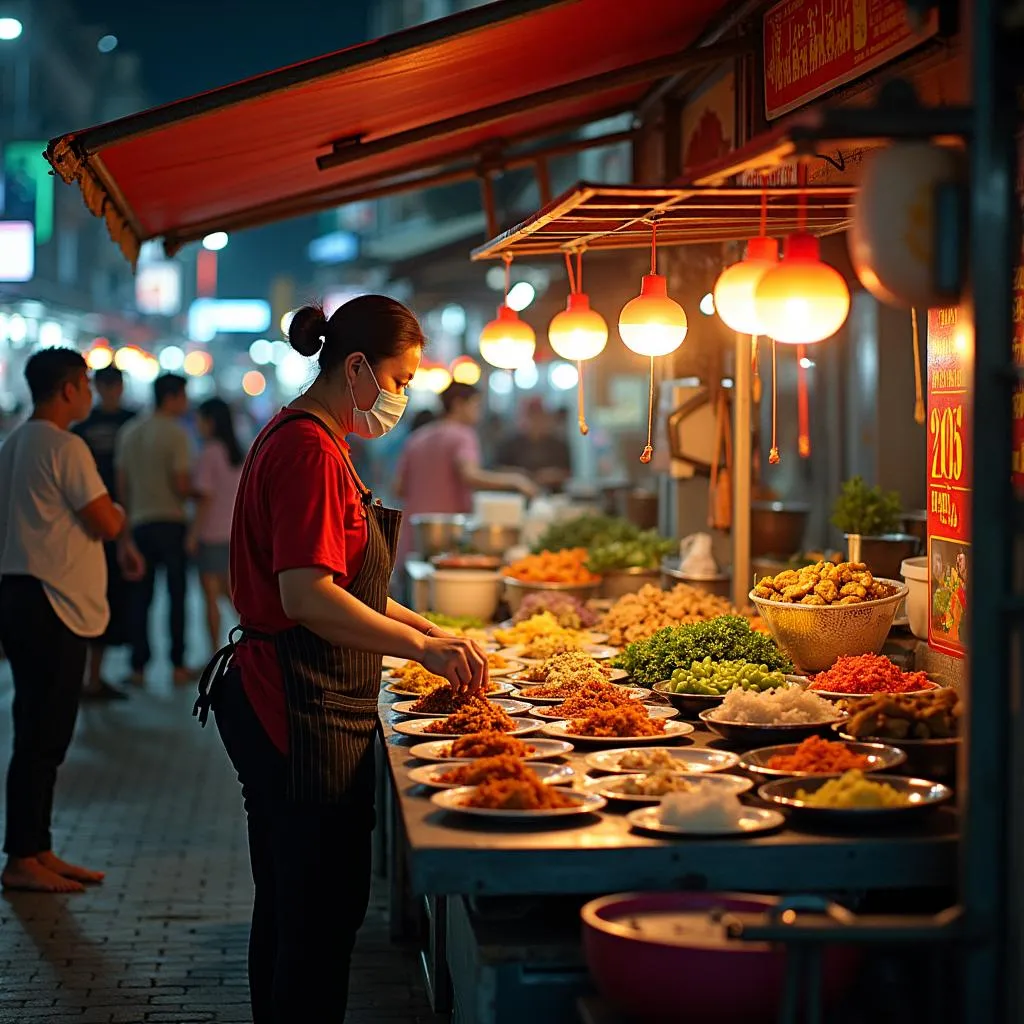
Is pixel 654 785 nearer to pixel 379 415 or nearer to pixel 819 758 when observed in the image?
pixel 819 758

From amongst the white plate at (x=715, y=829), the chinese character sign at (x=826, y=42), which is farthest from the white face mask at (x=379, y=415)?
the chinese character sign at (x=826, y=42)

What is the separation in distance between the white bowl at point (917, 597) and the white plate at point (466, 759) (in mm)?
A: 1533

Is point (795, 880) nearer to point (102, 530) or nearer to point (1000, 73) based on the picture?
point (1000, 73)

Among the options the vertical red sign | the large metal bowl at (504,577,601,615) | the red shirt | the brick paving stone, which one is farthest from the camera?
the large metal bowl at (504,577,601,615)

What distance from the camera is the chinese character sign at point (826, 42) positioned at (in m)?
4.80

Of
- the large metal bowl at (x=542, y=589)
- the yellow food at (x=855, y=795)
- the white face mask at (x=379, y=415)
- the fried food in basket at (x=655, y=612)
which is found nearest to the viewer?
the yellow food at (x=855, y=795)

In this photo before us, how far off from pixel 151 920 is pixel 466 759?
3.07 m

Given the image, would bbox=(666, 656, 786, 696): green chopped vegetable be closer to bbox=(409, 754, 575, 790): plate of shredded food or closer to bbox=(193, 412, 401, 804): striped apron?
bbox=(409, 754, 575, 790): plate of shredded food

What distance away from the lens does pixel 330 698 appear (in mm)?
4129

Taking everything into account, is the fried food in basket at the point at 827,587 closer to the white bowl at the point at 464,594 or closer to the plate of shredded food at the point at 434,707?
the plate of shredded food at the point at 434,707

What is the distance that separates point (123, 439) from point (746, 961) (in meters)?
10.1

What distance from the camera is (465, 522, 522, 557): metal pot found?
1021cm

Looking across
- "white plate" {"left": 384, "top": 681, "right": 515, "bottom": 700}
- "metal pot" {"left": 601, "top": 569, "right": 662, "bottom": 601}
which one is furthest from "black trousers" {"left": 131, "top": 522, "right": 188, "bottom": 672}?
"white plate" {"left": 384, "top": 681, "right": 515, "bottom": 700}

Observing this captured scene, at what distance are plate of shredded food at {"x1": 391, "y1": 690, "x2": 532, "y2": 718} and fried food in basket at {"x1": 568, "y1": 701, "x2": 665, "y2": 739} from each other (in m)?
0.32
